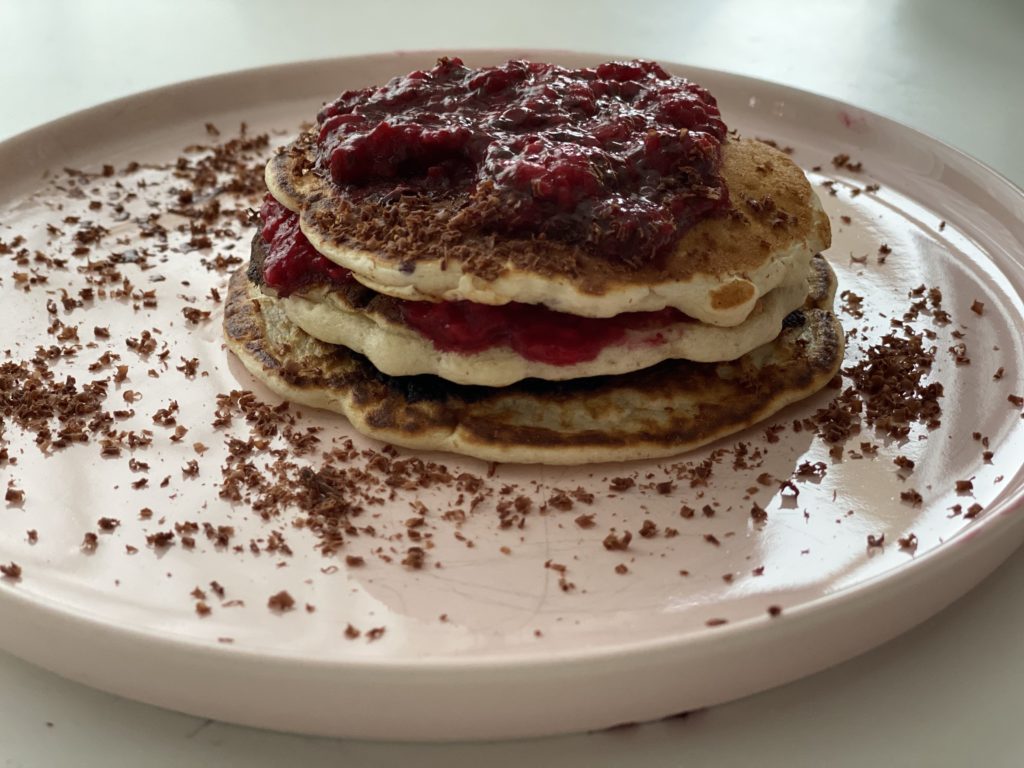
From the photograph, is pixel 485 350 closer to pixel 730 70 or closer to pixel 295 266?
pixel 295 266

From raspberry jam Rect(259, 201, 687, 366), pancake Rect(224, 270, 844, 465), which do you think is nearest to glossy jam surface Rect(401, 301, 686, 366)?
raspberry jam Rect(259, 201, 687, 366)

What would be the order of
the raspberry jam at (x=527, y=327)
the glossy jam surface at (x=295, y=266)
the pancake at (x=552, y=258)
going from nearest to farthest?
the pancake at (x=552, y=258) < the raspberry jam at (x=527, y=327) < the glossy jam surface at (x=295, y=266)

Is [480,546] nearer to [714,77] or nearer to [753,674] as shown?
[753,674]

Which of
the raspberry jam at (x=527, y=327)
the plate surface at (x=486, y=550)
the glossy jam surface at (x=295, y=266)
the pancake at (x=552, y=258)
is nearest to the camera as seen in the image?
the plate surface at (x=486, y=550)

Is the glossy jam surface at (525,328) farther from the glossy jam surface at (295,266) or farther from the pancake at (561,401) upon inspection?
the glossy jam surface at (295,266)

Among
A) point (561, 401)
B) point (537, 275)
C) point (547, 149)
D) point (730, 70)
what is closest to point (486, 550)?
point (561, 401)

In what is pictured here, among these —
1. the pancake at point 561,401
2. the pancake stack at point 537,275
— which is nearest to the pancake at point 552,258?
the pancake stack at point 537,275

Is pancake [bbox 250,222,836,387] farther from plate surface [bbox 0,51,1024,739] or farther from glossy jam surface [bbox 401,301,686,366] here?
plate surface [bbox 0,51,1024,739]
